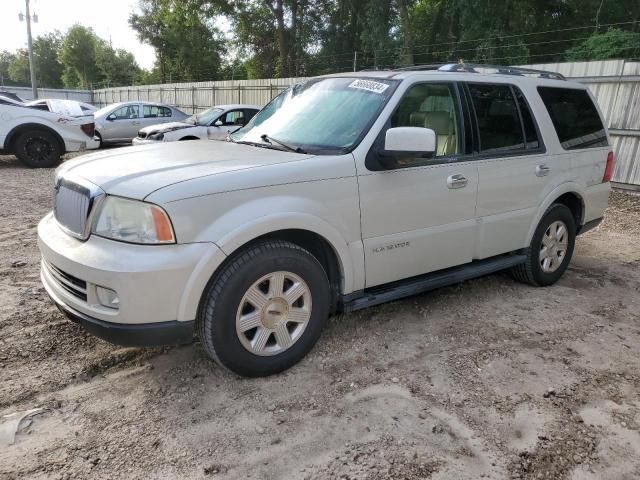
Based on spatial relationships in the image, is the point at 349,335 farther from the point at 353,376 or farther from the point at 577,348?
the point at 577,348

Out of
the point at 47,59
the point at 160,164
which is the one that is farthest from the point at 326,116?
the point at 47,59

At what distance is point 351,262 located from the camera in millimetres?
3312

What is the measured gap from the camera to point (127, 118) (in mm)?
16016

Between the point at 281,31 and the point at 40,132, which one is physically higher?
the point at 281,31

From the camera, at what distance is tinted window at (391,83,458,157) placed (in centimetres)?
367

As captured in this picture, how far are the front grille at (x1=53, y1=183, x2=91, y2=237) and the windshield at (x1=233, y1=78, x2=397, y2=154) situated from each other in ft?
4.30

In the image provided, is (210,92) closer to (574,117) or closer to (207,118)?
(207,118)

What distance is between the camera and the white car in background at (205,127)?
485 inches

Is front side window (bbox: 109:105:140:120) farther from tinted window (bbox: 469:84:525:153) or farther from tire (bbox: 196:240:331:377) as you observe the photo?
tire (bbox: 196:240:331:377)

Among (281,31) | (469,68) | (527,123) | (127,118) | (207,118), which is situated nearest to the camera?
(469,68)

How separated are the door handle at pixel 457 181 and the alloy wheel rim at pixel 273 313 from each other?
4.56ft

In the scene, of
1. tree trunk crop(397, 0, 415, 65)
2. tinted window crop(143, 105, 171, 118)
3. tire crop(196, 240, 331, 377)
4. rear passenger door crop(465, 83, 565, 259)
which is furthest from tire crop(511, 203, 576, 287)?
tree trunk crop(397, 0, 415, 65)

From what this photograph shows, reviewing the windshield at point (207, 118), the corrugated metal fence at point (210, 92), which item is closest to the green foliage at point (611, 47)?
the corrugated metal fence at point (210, 92)

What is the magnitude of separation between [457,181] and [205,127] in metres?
9.97
